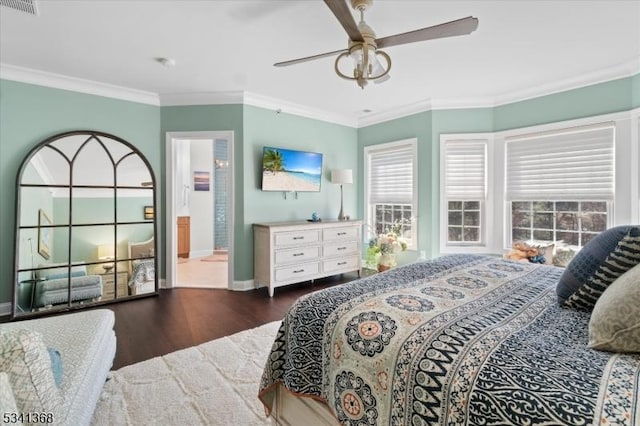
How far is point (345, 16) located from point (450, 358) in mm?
1731

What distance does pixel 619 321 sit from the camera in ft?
2.93

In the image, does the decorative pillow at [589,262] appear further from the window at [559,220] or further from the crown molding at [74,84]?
the crown molding at [74,84]

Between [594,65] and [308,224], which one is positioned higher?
[594,65]

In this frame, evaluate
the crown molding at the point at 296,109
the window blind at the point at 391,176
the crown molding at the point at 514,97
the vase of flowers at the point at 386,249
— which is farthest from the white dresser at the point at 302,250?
the crown molding at the point at 514,97

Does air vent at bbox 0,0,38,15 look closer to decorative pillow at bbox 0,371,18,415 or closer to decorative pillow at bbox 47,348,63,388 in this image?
decorative pillow at bbox 47,348,63,388

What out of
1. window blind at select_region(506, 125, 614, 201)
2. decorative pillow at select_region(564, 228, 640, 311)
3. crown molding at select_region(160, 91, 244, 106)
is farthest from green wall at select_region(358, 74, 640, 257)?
decorative pillow at select_region(564, 228, 640, 311)

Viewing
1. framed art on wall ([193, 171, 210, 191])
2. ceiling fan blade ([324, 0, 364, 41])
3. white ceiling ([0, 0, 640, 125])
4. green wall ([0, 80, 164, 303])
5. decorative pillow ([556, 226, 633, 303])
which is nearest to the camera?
decorative pillow ([556, 226, 633, 303])

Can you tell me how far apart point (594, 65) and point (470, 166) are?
5.31 feet

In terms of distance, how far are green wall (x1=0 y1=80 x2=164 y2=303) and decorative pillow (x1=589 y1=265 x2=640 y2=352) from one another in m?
4.69

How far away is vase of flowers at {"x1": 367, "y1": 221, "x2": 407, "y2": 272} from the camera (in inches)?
177

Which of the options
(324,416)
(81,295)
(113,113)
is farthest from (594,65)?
(81,295)

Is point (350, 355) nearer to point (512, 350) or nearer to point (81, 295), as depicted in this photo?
point (512, 350)

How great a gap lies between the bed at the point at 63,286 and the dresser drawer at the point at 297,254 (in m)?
2.14

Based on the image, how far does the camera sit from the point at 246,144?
415 centimetres
